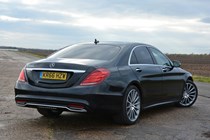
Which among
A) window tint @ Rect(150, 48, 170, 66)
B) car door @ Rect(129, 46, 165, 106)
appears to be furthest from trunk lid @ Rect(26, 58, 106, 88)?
window tint @ Rect(150, 48, 170, 66)

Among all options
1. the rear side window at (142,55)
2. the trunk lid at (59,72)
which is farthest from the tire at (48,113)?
the rear side window at (142,55)

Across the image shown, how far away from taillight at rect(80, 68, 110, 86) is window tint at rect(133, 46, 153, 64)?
4.36 ft

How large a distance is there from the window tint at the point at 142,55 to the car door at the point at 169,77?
0.25 meters

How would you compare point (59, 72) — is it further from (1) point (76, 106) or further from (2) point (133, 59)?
(2) point (133, 59)

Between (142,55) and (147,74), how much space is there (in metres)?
0.42

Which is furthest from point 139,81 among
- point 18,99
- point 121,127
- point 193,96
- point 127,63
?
point 193,96

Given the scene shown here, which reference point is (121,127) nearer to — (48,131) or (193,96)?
(48,131)

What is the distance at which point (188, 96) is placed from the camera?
1012 centimetres

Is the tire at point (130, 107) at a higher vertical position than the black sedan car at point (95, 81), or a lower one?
lower

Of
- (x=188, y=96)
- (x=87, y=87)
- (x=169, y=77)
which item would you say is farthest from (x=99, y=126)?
(x=188, y=96)

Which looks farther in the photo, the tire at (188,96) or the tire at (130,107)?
the tire at (188,96)

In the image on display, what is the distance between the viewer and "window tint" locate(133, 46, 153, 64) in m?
8.08

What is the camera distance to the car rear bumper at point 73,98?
662 cm

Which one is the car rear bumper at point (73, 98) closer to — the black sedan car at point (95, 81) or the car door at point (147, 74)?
the black sedan car at point (95, 81)
